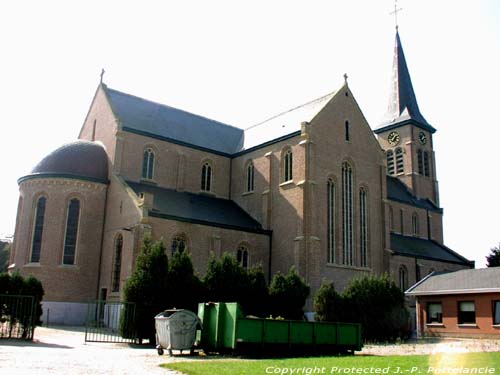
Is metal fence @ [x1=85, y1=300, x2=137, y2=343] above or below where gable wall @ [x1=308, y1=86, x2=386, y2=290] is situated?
below

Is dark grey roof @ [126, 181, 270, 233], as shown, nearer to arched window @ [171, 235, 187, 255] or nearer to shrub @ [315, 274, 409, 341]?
arched window @ [171, 235, 187, 255]

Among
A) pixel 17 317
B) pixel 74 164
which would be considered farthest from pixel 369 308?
pixel 74 164

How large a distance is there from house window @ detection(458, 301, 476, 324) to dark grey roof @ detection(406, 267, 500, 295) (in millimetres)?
782

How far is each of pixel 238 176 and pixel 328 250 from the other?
9.55m

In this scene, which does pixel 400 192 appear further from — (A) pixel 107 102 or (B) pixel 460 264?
(A) pixel 107 102

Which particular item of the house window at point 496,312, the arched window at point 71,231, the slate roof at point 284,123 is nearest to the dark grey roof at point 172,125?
the slate roof at point 284,123

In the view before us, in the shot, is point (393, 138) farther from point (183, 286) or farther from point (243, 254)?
point (183, 286)

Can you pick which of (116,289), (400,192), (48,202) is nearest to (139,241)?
(116,289)

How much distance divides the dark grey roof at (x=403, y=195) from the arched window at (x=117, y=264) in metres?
26.2

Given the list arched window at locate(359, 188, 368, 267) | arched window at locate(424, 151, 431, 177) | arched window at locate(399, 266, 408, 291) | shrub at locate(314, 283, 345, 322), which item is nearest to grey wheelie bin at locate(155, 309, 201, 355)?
shrub at locate(314, 283, 345, 322)

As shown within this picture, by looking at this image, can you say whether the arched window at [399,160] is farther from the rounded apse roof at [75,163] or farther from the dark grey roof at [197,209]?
the rounded apse roof at [75,163]

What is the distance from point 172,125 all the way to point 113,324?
1730cm

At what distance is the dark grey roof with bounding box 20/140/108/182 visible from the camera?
33.1m

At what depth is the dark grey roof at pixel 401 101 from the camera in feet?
182
